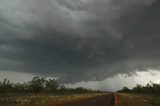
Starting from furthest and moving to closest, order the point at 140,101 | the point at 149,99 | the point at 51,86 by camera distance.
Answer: the point at 51,86 < the point at 149,99 < the point at 140,101

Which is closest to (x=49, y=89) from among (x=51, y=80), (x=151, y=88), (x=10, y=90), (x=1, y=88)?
(x=51, y=80)

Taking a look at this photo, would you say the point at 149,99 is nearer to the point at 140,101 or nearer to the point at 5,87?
the point at 140,101

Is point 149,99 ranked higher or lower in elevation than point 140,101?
higher

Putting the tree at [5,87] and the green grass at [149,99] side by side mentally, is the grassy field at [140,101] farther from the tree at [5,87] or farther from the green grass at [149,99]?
the tree at [5,87]

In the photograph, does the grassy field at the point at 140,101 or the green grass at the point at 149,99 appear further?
the green grass at the point at 149,99

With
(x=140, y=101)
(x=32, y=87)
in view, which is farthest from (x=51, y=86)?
(x=140, y=101)

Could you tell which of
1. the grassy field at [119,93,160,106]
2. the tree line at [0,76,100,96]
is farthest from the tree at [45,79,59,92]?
the grassy field at [119,93,160,106]

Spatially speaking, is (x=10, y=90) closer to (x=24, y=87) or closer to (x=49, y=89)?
(x=24, y=87)

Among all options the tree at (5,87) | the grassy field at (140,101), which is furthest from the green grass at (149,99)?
the tree at (5,87)

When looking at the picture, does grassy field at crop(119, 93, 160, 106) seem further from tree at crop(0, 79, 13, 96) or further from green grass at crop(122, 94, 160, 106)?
tree at crop(0, 79, 13, 96)

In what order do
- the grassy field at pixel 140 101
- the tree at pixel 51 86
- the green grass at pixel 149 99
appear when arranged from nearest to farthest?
the grassy field at pixel 140 101, the green grass at pixel 149 99, the tree at pixel 51 86

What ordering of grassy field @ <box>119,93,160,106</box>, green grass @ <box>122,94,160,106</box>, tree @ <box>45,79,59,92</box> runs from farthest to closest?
1. tree @ <box>45,79,59,92</box>
2. green grass @ <box>122,94,160,106</box>
3. grassy field @ <box>119,93,160,106</box>

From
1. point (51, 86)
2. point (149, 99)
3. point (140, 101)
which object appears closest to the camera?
point (140, 101)

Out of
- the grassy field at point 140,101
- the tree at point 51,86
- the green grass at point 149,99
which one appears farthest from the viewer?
the tree at point 51,86
